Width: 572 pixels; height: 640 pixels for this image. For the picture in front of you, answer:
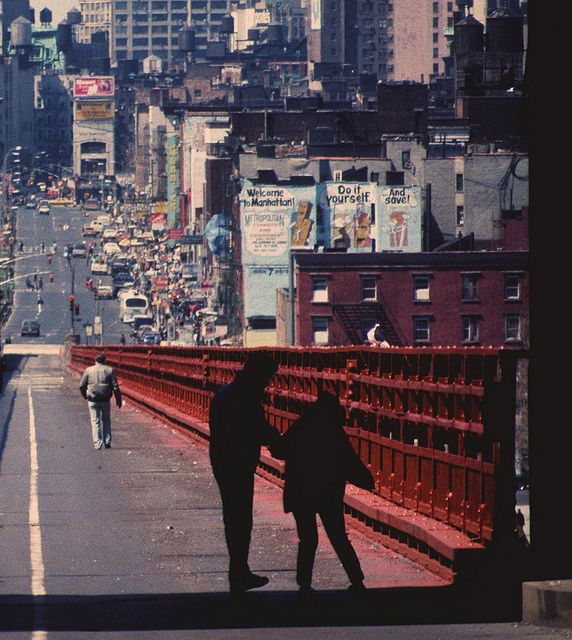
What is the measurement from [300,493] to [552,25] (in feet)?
11.9

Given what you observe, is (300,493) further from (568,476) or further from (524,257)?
(524,257)

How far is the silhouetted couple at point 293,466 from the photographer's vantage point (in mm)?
13586

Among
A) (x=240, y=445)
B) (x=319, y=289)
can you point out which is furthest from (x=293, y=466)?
(x=319, y=289)

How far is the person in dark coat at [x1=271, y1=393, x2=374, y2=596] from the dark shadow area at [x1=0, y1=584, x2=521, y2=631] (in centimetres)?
32

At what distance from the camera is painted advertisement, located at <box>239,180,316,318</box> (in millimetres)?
130738

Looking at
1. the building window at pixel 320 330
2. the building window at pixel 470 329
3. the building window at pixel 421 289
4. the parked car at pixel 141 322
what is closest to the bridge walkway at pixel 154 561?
the building window at pixel 320 330

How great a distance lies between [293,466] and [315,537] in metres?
0.52

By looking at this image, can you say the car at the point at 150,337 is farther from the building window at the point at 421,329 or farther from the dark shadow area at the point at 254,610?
the dark shadow area at the point at 254,610

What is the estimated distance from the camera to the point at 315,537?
13734 mm

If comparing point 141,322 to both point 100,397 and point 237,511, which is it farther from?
point 237,511

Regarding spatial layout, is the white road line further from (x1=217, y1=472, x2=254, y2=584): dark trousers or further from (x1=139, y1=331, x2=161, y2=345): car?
(x1=139, y1=331, x2=161, y2=345): car

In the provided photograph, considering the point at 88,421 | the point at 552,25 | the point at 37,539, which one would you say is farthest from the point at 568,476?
the point at 88,421

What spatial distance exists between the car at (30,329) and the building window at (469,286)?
89.6m

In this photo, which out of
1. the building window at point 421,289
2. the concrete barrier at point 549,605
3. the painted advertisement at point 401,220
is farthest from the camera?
the painted advertisement at point 401,220
